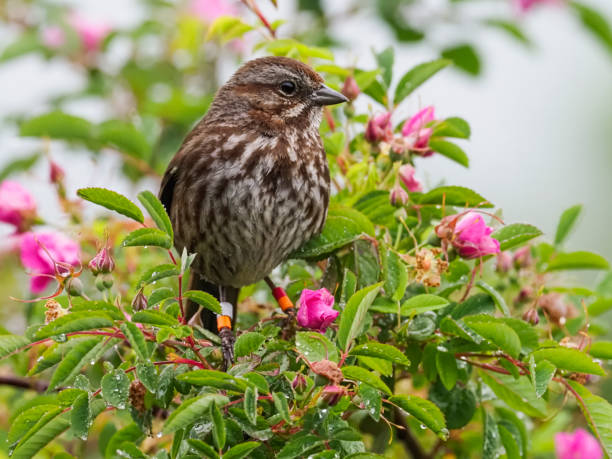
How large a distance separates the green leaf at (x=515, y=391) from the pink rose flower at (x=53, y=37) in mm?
3174

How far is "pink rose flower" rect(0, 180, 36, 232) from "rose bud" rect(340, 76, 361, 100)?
1.30 meters

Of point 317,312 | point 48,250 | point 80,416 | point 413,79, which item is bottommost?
point 48,250

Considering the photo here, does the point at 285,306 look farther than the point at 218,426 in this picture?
Yes

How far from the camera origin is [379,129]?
9.21 feet

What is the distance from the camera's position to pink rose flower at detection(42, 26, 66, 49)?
185 inches

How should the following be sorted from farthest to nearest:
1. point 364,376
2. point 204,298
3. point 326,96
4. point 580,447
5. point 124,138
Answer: point 124,138, point 326,96, point 580,447, point 204,298, point 364,376

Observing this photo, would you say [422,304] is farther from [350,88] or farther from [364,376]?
[350,88]

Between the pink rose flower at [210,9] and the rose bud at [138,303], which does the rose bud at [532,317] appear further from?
the pink rose flower at [210,9]

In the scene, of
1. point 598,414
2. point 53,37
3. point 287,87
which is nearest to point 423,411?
point 598,414

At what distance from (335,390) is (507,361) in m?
0.67

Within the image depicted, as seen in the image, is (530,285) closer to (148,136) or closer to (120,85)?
(148,136)

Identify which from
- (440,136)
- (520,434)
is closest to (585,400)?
(520,434)

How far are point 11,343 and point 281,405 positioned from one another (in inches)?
26.3

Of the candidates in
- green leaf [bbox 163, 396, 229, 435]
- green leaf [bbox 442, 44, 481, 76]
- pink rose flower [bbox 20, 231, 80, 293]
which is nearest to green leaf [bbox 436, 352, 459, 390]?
green leaf [bbox 163, 396, 229, 435]
